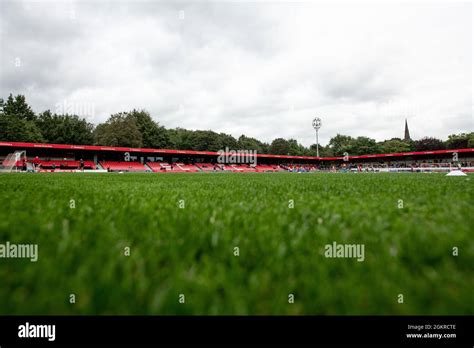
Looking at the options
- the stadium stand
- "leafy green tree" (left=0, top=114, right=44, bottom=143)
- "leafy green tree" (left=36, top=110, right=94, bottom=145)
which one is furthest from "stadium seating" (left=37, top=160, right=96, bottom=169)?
"leafy green tree" (left=36, top=110, right=94, bottom=145)

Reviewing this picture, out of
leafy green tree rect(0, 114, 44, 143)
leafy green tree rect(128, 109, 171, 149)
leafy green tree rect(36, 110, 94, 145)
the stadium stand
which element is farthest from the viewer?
leafy green tree rect(128, 109, 171, 149)

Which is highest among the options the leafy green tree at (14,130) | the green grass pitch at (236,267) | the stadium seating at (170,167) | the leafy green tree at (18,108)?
the leafy green tree at (18,108)

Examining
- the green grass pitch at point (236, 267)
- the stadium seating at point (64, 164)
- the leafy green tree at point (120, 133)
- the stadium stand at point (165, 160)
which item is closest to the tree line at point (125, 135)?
the leafy green tree at point (120, 133)

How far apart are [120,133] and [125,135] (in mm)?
1111

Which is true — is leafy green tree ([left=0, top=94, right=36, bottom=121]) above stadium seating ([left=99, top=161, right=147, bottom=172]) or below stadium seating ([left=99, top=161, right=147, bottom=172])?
above

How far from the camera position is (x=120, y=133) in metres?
60.6

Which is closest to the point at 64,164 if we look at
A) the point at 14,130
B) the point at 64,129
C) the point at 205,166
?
the point at 14,130

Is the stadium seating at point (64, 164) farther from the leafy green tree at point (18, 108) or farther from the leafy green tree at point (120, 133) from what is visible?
the leafy green tree at point (18, 108)

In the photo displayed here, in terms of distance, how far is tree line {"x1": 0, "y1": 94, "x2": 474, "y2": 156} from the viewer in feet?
190

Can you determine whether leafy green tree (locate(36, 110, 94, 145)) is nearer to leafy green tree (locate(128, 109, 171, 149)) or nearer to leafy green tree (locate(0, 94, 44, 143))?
leafy green tree (locate(0, 94, 44, 143))

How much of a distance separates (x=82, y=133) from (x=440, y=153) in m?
78.6

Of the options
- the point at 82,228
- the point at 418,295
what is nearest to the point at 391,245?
the point at 418,295

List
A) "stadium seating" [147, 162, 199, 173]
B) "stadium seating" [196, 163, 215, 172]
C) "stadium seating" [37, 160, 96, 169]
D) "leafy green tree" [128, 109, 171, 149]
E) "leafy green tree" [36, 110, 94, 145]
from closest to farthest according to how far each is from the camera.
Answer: "stadium seating" [37, 160, 96, 169], "stadium seating" [147, 162, 199, 173], "stadium seating" [196, 163, 215, 172], "leafy green tree" [36, 110, 94, 145], "leafy green tree" [128, 109, 171, 149]

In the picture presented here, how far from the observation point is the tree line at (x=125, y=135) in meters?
58.1
